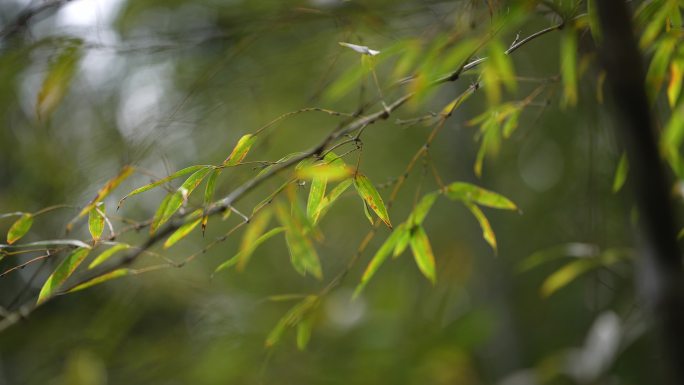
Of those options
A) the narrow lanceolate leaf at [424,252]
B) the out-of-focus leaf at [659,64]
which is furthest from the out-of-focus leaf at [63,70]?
the out-of-focus leaf at [659,64]

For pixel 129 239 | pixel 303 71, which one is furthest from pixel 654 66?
pixel 129 239

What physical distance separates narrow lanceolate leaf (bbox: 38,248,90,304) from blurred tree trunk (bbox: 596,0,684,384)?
391 mm

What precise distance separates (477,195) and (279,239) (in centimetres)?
133

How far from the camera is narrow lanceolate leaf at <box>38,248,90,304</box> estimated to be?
17.9 inches

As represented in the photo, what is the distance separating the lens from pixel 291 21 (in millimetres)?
586

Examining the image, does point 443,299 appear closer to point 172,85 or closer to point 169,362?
point 169,362

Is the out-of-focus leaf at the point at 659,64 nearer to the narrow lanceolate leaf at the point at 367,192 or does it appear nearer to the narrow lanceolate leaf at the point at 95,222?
the narrow lanceolate leaf at the point at 367,192

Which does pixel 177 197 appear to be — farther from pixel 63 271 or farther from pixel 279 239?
pixel 279 239

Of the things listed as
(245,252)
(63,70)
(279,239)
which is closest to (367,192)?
(245,252)

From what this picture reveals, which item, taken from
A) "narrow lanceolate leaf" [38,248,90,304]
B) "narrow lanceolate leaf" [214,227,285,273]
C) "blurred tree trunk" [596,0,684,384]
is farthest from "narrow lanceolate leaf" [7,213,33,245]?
"blurred tree trunk" [596,0,684,384]

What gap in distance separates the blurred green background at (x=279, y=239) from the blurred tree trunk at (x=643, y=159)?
21.1 inches

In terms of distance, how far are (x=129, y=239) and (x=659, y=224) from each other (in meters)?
1.53

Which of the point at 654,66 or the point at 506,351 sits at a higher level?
the point at 654,66

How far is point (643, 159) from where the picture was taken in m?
0.19
